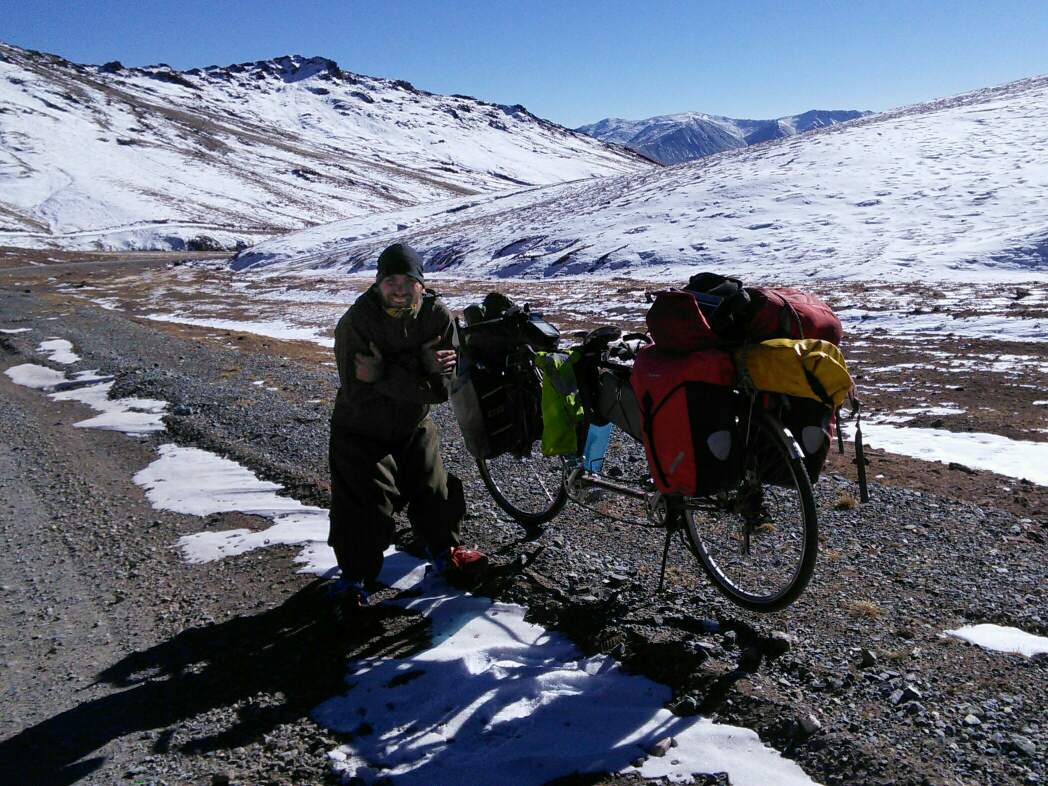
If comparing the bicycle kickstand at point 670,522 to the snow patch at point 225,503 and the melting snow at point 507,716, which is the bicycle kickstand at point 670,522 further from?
the snow patch at point 225,503

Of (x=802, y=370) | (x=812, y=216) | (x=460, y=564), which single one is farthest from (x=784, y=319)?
(x=812, y=216)

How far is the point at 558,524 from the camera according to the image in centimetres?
594

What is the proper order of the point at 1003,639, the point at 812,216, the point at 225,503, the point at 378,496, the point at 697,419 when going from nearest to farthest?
1. the point at 697,419
2. the point at 1003,639
3. the point at 378,496
4. the point at 225,503
5. the point at 812,216

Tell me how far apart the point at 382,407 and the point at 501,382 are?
3.72 ft

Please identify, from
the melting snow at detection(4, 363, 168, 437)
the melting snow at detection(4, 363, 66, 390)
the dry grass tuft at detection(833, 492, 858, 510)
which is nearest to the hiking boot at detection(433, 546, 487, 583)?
the dry grass tuft at detection(833, 492, 858, 510)

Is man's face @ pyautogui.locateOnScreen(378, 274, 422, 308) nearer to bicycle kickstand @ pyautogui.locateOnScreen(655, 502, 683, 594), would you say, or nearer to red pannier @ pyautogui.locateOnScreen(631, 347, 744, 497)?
red pannier @ pyautogui.locateOnScreen(631, 347, 744, 497)

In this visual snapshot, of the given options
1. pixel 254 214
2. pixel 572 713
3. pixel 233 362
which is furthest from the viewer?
pixel 254 214

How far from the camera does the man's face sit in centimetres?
443

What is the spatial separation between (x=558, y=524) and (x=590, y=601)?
1.45m

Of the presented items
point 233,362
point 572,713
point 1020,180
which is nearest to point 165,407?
point 233,362

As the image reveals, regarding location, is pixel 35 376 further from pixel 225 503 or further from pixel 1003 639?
pixel 1003 639

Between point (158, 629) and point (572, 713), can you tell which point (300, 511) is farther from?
point (572, 713)

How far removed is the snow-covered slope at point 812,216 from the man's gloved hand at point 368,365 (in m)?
32.2

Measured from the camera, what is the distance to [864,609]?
4.25m
